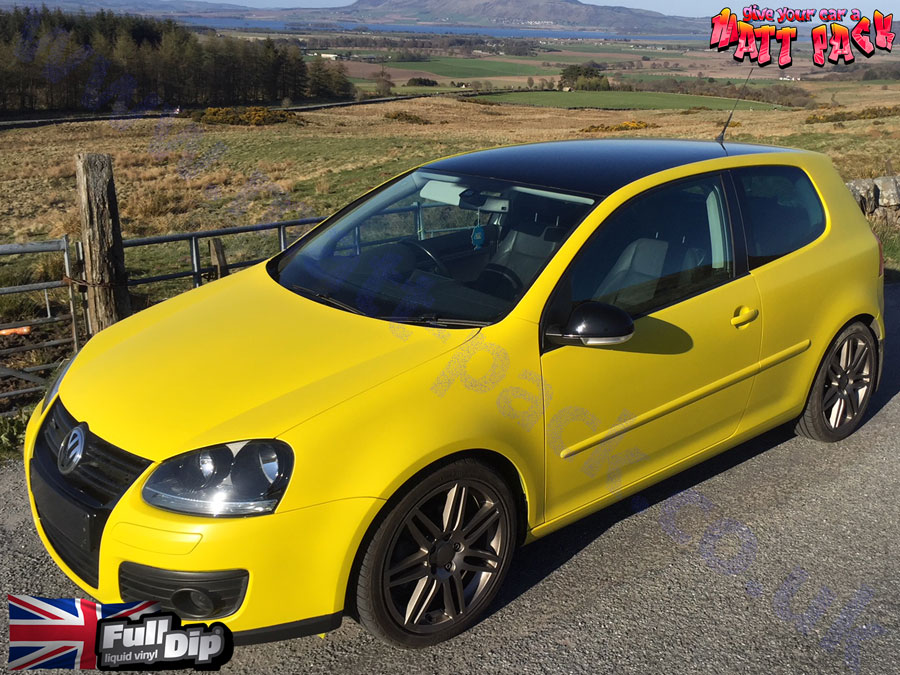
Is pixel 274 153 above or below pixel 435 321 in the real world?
below

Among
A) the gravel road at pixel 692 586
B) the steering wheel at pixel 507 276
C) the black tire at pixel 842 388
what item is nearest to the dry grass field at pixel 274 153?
the black tire at pixel 842 388

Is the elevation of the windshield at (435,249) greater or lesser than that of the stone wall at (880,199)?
greater

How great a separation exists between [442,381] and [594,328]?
591 mm

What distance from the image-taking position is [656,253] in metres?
3.45

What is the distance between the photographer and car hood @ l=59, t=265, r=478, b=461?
2.56 m

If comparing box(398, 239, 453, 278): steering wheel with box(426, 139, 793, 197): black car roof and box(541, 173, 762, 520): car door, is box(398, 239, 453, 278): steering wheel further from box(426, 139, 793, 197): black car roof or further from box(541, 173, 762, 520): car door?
box(541, 173, 762, 520): car door

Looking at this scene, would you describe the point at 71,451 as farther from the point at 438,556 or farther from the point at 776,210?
the point at 776,210

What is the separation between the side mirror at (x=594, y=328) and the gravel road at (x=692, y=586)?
3.33ft

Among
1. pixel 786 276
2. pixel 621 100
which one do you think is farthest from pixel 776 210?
pixel 621 100

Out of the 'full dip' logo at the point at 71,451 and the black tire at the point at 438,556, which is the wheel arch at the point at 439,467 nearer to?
the black tire at the point at 438,556

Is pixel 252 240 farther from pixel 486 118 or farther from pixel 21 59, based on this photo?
pixel 486 118

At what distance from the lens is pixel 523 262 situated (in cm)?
323

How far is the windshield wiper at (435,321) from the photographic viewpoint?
2.99 metres

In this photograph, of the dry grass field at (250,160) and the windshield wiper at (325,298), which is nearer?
the windshield wiper at (325,298)
